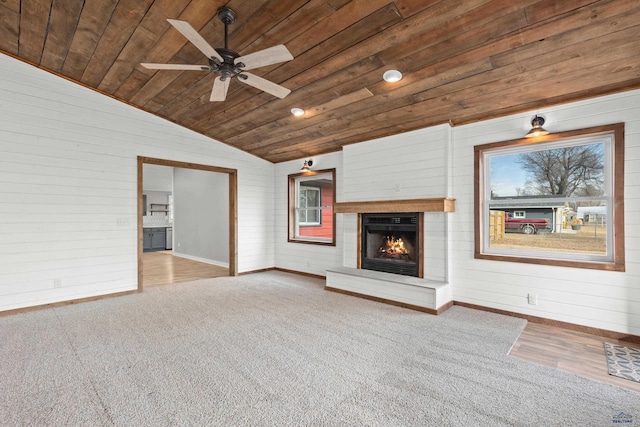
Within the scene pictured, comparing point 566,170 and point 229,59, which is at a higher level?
point 229,59

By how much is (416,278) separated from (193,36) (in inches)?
148

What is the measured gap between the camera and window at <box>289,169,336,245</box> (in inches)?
248

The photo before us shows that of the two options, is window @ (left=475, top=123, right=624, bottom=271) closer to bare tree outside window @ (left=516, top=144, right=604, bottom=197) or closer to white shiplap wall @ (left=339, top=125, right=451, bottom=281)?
bare tree outside window @ (left=516, top=144, right=604, bottom=197)

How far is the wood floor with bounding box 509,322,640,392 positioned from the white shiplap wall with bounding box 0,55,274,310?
5240 millimetres

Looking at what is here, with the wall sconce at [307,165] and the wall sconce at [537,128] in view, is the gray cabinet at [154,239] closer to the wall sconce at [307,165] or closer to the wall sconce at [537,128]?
the wall sconce at [307,165]

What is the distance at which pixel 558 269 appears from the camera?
11.0ft

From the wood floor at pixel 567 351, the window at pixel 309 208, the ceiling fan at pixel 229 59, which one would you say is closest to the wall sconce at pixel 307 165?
the window at pixel 309 208

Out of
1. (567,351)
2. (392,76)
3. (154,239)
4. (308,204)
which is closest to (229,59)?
(392,76)

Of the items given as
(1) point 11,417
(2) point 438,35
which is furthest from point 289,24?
(1) point 11,417

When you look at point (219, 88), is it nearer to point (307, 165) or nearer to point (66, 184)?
point (66, 184)

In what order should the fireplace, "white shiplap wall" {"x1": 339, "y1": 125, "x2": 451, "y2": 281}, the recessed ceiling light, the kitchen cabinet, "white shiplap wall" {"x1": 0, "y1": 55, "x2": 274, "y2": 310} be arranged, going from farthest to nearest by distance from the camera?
the kitchen cabinet
the fireplace
"white shiplap wall" {"x1": 339, "y1": 125, "x2": 451, "y2": 281}
"white shiplap wall" {"x1": 0, "y1": 55, "x2": 274, "y2": 310}
the recessed ceiling light

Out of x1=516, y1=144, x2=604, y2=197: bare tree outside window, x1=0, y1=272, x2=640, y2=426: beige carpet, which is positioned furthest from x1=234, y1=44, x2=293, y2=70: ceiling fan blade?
x1=516, y1=144, x2=604, y2=197: bare tree outside window

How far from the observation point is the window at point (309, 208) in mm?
6288

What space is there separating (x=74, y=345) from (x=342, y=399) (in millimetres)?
2574
